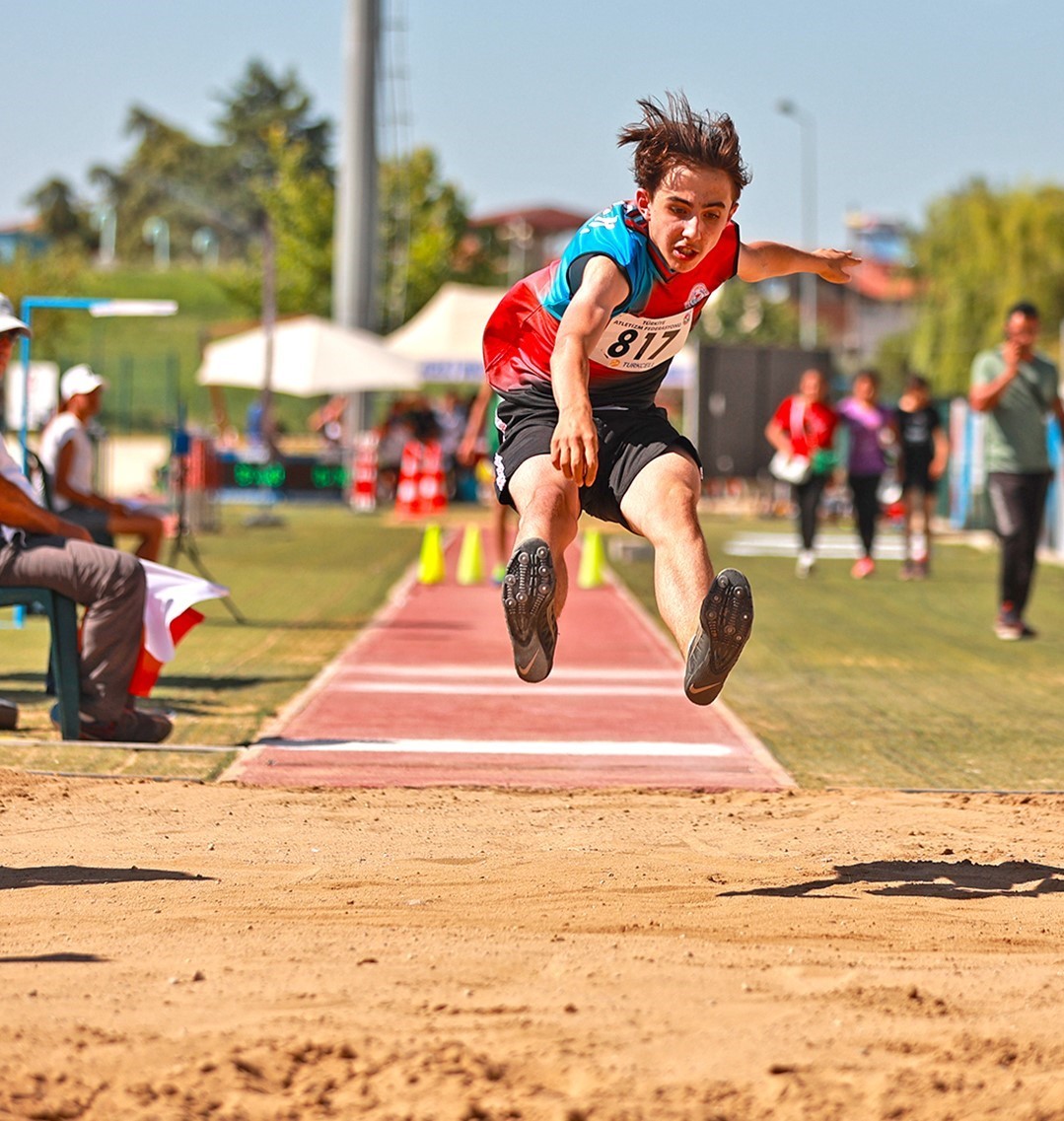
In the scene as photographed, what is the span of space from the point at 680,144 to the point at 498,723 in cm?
401

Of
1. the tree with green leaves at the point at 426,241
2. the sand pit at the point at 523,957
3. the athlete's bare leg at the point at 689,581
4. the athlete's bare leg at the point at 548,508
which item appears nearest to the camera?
the sand pit at the point at 523,957

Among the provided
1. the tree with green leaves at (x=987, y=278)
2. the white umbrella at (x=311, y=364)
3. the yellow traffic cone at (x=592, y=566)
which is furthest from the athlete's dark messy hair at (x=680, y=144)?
the tree with green leaves at (x=987, y=278)

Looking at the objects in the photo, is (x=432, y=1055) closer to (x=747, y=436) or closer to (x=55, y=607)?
(x=55, y=607)

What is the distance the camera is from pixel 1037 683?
10.9 meters

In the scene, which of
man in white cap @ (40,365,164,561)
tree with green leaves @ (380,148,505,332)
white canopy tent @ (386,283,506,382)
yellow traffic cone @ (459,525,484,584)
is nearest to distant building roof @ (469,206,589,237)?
tree with green leaves @ (380,148,505,332)

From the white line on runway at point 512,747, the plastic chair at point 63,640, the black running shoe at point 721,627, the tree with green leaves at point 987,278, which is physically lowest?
the white line on runway at point 512,747

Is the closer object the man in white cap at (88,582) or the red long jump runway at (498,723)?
the red long jump runway at (498,723)

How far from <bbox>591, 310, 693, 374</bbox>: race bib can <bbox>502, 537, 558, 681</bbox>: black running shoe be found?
70cm

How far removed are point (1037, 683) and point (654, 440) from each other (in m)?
5.79

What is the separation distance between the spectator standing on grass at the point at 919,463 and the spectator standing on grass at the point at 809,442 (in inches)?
46.6

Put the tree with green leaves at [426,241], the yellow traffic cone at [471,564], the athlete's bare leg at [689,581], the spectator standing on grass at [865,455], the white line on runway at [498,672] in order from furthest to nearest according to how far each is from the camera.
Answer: the tree with green leaves at [426,241] → the spectator standing on grass at [865,455] → the yellow traffic cone at [471,564] → the white line on runway at [498,672] → the athlete's bare leg at [689,581]

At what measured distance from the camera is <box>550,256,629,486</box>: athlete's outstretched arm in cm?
509

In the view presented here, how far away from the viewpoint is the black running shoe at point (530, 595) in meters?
5.36

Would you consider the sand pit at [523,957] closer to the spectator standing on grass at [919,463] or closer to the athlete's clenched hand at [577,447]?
the athlete's clenched hand at [577,447]
